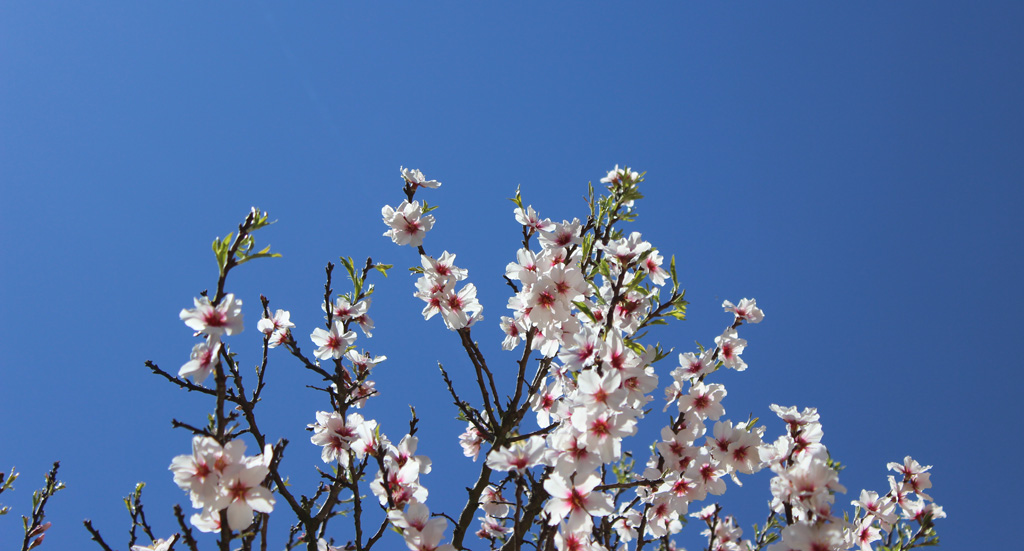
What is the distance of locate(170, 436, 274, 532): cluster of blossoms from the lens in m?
1.90

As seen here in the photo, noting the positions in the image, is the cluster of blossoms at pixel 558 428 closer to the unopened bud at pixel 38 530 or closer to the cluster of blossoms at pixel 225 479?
the cluster of blossoms at pixel 225 479

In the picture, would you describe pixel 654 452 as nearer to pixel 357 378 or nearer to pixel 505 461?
pixel 505 461

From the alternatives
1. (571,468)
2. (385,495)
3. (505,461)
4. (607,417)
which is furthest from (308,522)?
(607,417)

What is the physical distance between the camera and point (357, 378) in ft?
13.1

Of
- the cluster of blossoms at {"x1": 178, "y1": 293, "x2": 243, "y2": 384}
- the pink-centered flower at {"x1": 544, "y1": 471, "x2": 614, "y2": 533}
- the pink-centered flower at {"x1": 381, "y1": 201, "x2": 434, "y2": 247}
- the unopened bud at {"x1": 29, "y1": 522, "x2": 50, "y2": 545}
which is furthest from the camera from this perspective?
the unopened bud at {"x1": 29, "y1": 522, "x2": 50, "y2": 545}

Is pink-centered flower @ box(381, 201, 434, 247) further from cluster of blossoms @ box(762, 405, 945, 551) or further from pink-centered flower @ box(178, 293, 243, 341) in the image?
cluster of blossoms @ box(762, 405, 945, 551)

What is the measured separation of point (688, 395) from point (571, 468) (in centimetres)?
133

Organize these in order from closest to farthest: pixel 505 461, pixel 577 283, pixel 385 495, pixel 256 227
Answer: pixel 256 227
pixel 505 461
pixel 385 495
pixel 577 283

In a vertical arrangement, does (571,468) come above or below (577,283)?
below

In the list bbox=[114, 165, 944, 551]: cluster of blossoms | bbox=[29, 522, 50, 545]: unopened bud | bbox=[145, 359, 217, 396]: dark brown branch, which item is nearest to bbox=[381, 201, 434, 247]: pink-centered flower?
bbox=[114, 165, 944, 551]: cluster of blossoms

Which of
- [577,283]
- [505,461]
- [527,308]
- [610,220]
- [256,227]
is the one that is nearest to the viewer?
[256,227]

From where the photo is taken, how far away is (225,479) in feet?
6.24

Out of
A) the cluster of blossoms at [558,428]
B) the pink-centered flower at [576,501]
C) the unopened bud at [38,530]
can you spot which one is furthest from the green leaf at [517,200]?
the unopened bud at [38,530]

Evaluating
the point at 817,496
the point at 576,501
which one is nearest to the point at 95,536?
the point at 576,501
